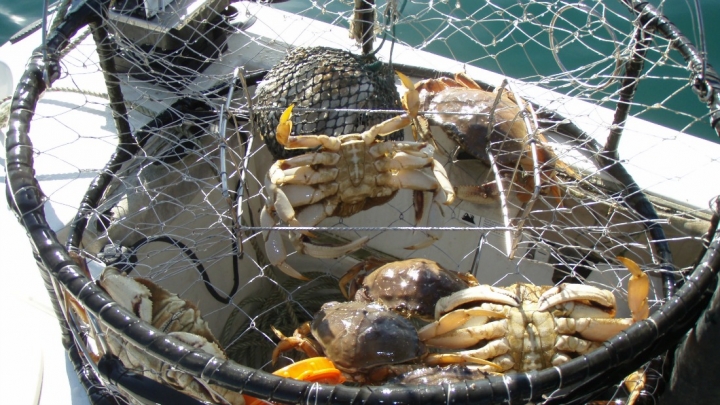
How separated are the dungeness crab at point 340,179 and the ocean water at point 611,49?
8.37 ft

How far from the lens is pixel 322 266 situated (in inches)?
142

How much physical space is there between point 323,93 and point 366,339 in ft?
3.47

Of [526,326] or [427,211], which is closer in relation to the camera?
[526,326]

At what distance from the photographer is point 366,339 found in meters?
2.07

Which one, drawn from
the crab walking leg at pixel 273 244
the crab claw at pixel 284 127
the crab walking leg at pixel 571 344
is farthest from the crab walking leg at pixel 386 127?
the crab walking leg at pixel 571 344

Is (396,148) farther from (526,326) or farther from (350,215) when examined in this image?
(526,326)

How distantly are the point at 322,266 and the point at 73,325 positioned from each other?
1937 mm

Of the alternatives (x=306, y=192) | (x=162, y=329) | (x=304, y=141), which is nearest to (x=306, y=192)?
(x=306, y=192)

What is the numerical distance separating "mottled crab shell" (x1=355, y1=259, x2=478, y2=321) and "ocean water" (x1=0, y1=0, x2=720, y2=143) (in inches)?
111

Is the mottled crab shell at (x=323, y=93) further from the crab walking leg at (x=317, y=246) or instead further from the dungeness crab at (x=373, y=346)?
the dungeness crab at (x=373, y=346)

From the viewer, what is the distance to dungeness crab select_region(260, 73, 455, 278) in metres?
2.36

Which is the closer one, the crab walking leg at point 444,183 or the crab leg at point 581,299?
the crab leg at point 581,299

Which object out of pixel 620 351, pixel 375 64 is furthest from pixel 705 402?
pixel 375 64

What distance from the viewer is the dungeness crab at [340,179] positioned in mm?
2361
